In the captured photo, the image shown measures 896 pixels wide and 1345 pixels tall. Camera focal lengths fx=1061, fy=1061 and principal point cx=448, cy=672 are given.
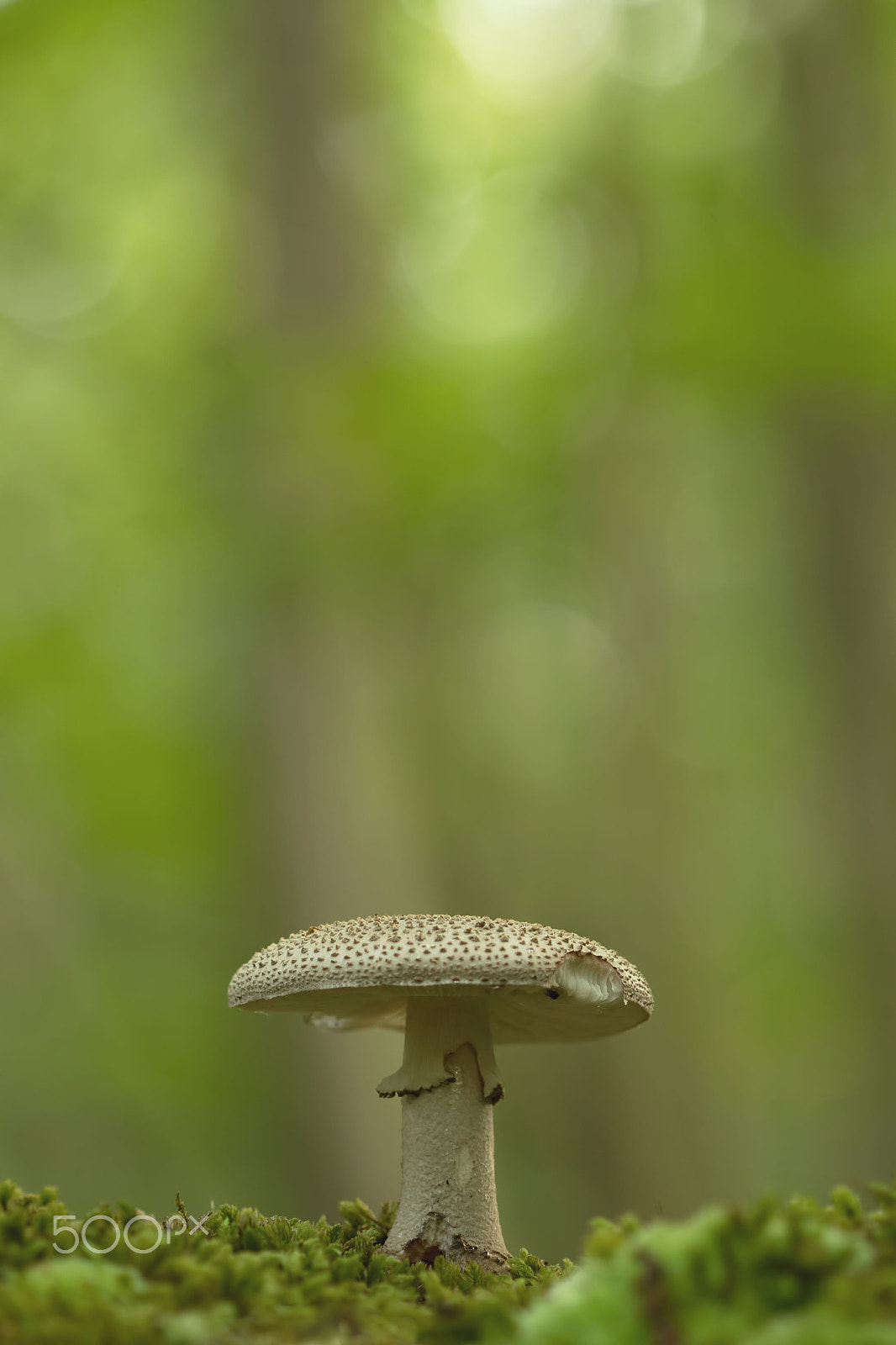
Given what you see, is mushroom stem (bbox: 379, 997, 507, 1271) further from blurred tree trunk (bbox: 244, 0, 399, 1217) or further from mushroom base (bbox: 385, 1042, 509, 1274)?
blurred tree trunk (bbox: 244, 0, 399, 1217)

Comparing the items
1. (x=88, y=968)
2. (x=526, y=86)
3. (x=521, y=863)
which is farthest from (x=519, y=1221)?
(x=526, y=86)

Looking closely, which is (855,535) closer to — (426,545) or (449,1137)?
(426,545)

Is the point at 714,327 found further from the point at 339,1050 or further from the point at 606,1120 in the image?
the point at 606,1120

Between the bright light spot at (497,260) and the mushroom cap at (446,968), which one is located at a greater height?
the bright light spot at (497,260)

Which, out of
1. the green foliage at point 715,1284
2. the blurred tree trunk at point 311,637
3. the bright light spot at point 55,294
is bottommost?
the green foliage at point 715,1284

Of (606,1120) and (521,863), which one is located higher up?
(521,863)

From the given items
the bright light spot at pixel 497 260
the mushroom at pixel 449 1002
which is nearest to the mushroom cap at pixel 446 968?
the mushroom at pixel 449 1002

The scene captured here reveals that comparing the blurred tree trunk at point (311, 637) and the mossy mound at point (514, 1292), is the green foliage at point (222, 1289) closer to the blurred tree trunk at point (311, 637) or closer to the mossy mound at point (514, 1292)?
the mossy mound at point (514, 1292)
